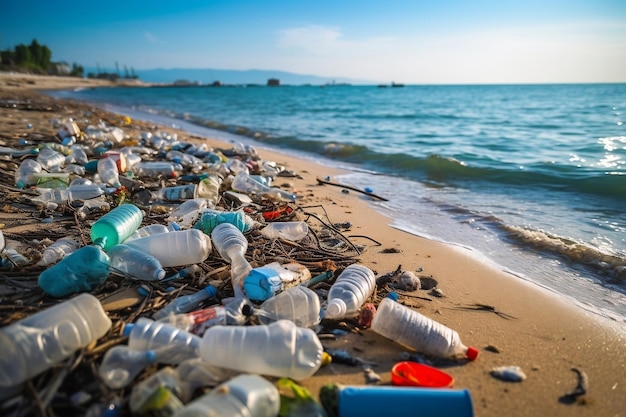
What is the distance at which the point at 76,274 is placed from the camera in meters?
2.02

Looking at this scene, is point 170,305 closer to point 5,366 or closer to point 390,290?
point 5,366

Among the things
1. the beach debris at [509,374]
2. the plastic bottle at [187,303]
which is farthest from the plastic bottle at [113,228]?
the beach debris at [509,374]

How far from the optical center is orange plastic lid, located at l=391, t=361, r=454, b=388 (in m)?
1.59

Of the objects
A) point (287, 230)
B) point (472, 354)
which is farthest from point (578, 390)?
point (287, 230)

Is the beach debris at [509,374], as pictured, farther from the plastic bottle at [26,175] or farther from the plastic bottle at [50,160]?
the plastic bottle at [50,160]

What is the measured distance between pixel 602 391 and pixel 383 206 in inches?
126

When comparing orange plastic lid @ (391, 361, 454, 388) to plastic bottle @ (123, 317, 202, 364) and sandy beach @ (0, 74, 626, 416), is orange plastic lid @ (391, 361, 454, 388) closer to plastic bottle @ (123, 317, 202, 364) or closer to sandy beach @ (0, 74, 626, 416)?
sandy beach @ (0, 74, 626, 416)

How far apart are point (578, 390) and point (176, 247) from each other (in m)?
2.29

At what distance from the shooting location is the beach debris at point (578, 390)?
1669 millimetres

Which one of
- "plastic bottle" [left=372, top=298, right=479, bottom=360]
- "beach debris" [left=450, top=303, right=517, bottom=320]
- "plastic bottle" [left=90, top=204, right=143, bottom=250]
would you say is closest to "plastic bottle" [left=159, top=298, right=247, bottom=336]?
"plastic bottle" [left=372, top=298, right=479, bottom=360]

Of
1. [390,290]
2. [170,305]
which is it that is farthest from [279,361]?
[390,290]

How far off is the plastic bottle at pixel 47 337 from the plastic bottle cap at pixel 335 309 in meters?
1.05

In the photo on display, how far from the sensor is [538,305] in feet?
8.34

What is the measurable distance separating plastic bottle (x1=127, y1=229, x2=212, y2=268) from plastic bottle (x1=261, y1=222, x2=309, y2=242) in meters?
0.78
